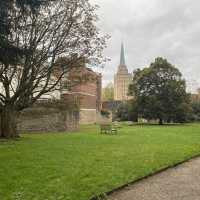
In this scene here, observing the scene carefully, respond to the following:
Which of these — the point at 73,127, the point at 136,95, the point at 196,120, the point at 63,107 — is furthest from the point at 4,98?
the point at 196,120

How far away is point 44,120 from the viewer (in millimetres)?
32906

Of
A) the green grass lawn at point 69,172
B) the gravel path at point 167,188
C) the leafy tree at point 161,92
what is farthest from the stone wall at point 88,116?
the gravel path at point 167,188

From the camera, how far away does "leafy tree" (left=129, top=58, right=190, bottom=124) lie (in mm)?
58250

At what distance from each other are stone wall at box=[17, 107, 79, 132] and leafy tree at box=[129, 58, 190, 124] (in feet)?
86.3

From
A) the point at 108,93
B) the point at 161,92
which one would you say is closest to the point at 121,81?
the point at 108,93

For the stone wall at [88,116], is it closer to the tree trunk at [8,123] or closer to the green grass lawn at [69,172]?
the tree trunk at [8,123]

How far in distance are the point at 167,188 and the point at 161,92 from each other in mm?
51987

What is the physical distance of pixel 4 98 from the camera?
2495 cm

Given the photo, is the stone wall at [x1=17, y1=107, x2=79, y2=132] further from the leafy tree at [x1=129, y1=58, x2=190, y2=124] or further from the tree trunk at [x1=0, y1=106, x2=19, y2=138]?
the leafy tree at [x1=129, y1=58, x2=190, y2=124]

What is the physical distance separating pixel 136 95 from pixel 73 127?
88.7ft

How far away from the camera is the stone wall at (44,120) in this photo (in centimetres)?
3212

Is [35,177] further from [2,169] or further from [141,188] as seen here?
[141,188]

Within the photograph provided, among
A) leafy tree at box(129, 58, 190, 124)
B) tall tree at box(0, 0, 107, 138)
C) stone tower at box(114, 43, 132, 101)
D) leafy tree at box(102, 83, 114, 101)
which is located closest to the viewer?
tall tree at box(0, 0, 107, 138)

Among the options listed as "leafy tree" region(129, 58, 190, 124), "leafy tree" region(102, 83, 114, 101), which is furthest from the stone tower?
"leafy tree" region(129, 58, 190, 124)
